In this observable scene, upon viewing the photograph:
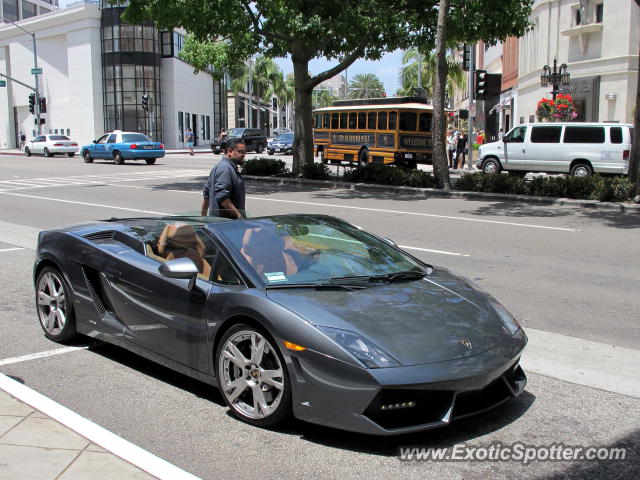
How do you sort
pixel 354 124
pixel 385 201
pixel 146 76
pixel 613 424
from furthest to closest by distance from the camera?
1. pixel 146 76
2. pixel 354 124
3. pixel 385 201
4. pixel 613 424

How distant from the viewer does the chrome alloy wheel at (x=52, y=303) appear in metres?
5.65

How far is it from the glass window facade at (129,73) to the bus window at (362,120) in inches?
1353

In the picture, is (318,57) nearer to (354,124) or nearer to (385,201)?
(354,124)

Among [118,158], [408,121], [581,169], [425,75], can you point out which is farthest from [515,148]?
[425,75]

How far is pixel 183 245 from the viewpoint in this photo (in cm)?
501

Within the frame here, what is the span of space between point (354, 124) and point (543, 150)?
30.7 feet

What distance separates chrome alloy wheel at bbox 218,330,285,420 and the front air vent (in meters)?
1.92

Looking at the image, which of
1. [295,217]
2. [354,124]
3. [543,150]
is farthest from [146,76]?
[295,217]

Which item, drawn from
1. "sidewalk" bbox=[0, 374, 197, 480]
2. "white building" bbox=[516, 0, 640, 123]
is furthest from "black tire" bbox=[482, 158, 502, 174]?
"sidewalk" bbox=[0, 374, 197, 480]

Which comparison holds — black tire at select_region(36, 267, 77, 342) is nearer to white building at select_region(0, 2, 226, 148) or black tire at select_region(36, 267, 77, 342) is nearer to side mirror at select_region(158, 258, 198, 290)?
side mirror at select_region(158, 258, 198, 290)

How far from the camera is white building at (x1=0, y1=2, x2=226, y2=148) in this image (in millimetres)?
58812

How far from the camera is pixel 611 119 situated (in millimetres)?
33031

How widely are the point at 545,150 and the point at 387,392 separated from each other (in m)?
21.6

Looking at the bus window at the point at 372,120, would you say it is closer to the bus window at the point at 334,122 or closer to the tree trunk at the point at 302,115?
the bus window at the point at 334,122
